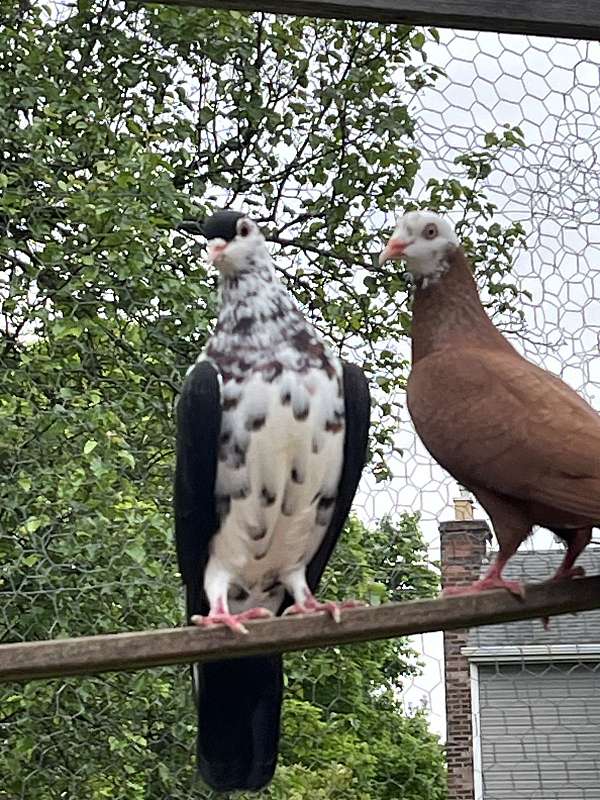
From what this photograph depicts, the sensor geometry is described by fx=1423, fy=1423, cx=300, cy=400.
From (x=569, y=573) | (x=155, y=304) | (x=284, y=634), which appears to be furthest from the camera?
(x=155, y=304)

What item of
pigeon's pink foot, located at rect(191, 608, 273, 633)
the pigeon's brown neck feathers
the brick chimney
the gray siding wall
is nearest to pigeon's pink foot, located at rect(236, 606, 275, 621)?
pigeon's pink foot, located at rect(191, 608, 273, 633)

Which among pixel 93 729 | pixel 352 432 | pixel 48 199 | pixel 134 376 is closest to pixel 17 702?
pixel 93 729

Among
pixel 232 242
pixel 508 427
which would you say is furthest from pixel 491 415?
pixel 232 242

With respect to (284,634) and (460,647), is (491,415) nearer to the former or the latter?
(284,634)

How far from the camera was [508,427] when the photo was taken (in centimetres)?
103

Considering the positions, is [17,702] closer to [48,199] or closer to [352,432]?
[48,199]

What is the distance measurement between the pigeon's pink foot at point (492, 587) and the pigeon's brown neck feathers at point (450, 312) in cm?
18

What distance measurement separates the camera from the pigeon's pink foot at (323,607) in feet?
3.20

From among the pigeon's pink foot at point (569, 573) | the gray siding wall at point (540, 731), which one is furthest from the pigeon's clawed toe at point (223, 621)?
the gray siding wall at point (540, 731)

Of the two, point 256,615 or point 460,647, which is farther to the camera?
point 460,647

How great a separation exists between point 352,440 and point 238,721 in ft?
0.76

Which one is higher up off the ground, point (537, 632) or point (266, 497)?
point (266, 497)

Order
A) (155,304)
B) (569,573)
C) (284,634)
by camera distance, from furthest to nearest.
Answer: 1. (155,304)
2. (569,573)
3. (284,634)

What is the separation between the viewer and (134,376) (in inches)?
89.3
